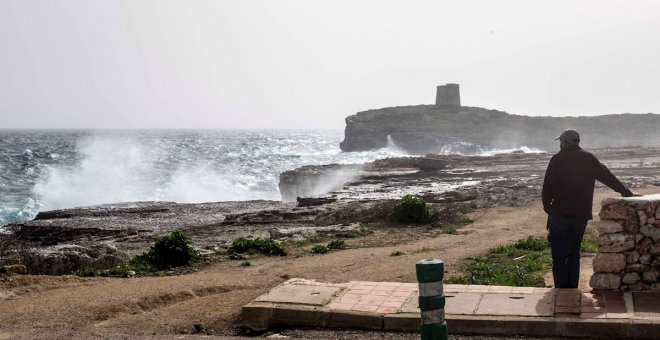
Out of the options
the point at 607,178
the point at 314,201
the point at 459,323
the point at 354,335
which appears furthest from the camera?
the point at 314,201

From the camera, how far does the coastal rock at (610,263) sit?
7742mm

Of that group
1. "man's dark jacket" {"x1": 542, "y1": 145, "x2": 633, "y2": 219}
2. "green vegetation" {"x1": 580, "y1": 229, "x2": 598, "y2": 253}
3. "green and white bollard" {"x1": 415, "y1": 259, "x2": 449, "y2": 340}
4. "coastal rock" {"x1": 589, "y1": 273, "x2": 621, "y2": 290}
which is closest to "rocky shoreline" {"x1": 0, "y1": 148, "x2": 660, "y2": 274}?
"green vegetation" {"x1": 580, "y1": 229, "x2": 598, "y2": 253}

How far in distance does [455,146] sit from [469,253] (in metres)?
76.0

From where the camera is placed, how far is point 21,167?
62.9 meters

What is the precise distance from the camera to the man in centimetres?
799

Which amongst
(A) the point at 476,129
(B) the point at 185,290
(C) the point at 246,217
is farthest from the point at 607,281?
(A) the point at 476,129

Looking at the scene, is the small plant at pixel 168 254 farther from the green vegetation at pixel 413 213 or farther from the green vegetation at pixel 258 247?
the green vegetation at pixel 413 213

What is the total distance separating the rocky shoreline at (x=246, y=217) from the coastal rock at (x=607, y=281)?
28.8ft

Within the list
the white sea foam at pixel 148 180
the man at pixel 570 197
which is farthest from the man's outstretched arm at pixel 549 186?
the white sea foam at pixel 148 180

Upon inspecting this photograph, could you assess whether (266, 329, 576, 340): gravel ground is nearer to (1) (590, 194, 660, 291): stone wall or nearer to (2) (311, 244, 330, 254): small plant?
(1) (590, 194, 660, 291): stone wall

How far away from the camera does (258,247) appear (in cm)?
1466

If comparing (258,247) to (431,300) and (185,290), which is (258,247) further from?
(431,300)

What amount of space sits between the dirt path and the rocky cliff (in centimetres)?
7361

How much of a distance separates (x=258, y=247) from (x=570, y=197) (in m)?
7.91
